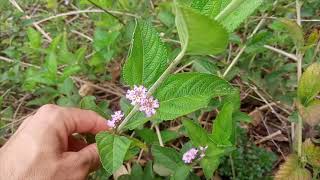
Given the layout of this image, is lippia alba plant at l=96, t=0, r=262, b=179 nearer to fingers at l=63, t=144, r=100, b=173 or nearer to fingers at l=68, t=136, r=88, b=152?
fingers at l=63, t=144, r=100, b=173

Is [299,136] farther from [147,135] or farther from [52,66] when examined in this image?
[52,66]

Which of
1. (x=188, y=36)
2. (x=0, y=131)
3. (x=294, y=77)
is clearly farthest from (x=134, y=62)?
(x=0, y=131)

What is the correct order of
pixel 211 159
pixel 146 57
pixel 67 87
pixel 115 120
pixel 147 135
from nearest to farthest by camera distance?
pixel 146 57
pixel 115 120
pixel 211 159
pixel 147 135
pixel 67 87

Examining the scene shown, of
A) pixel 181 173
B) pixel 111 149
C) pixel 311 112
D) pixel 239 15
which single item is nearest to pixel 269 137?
pixel 311 112

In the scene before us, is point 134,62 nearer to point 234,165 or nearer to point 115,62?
point 234,165

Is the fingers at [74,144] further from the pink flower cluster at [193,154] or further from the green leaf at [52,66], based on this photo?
the green leaf at [52,66]

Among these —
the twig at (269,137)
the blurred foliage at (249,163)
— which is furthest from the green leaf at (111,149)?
the twig at (269,137)


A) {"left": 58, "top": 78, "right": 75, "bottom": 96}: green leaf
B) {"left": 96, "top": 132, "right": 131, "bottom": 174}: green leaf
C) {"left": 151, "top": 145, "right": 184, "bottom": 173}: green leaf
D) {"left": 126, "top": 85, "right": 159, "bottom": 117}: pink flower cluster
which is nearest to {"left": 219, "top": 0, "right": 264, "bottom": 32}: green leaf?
{"left": 126, "top": 85, "right": 159, "bottom": 117}: pink flower cluster
